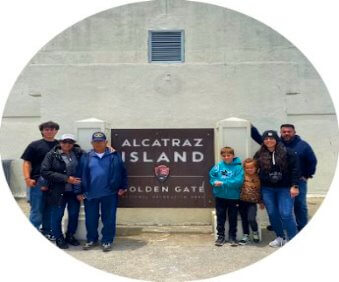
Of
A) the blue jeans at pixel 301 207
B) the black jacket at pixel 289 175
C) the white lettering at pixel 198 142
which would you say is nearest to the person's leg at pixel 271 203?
the black jacket at pixel 289 175

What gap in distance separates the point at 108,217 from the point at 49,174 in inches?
35.8

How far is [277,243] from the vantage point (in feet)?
17.8

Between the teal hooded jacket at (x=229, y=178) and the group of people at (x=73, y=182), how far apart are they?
3.87ft

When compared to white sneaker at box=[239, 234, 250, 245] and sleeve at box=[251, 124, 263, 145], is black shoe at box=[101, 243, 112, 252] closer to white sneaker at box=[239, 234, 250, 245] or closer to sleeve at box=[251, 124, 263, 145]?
white sneaker at box=[239, 234, 250, 245]

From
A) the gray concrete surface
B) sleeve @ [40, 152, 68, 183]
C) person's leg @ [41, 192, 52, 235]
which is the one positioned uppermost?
sleeve @ [40, 152, 68, 183]

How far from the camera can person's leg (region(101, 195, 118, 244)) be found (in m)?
5.37

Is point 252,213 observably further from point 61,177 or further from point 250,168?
point 61,177

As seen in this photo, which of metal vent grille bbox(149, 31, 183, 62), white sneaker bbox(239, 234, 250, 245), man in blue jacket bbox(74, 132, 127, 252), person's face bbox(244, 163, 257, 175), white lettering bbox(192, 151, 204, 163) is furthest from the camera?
metal vent grille bbox(149, 31, 183, 62)

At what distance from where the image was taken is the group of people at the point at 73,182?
5289mm

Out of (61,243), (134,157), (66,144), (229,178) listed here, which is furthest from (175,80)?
(61,243)

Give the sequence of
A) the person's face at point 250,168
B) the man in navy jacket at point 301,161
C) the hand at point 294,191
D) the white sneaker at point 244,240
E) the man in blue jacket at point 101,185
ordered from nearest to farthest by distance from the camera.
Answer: the hand at point 294,191
the man in blue jacket at point 101,185
the person's face at point 250,168
the white sneaker at point 244,240
the man in navy jacket at point 301,161

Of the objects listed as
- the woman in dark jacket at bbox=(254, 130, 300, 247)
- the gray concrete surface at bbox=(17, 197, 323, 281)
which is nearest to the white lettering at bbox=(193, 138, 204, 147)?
the woman in dark jacket at bbox=(254, 130, 300, 247)

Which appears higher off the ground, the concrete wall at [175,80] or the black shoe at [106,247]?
the concrete wall at [175,80]

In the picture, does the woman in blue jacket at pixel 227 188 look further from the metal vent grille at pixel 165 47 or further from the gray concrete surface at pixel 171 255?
the metal vent grille at pixel 165 47
